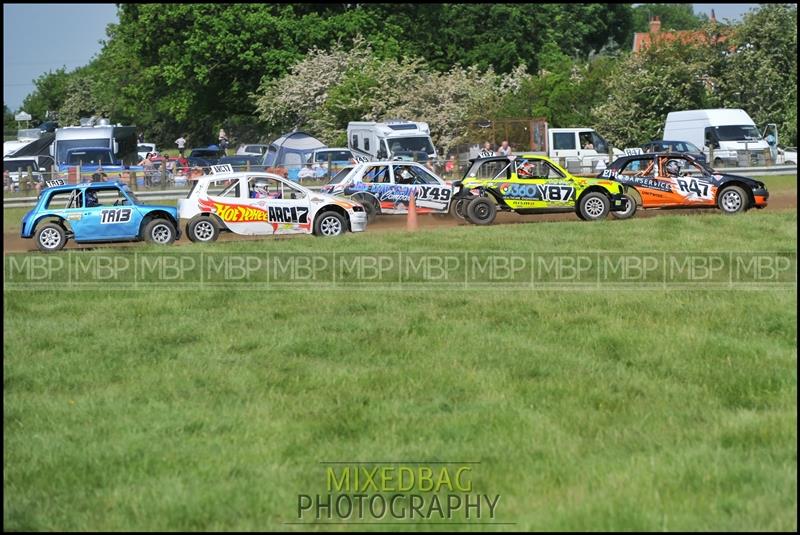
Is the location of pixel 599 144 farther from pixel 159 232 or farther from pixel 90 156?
pixel 159 232

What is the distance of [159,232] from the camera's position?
19703 millimetres

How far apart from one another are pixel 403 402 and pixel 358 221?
12526mm

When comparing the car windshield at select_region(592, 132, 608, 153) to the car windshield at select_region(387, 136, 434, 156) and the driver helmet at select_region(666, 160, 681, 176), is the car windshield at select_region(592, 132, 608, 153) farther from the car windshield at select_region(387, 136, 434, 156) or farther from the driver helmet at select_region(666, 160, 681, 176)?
the driver helmet at select_region(666, 160, 681, 176)

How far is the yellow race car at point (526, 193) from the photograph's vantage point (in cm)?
2195

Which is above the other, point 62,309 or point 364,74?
point 364,74

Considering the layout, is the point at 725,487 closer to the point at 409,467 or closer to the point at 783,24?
the point at 409,467

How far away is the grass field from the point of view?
19.9 ft

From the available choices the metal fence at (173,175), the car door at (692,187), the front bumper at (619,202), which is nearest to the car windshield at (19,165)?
the metal fence at (173,175)

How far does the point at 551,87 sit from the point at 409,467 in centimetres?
4105

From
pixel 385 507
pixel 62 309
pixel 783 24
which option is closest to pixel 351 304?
pixel 62 309

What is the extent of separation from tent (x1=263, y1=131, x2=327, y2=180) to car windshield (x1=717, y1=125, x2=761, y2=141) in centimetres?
1481

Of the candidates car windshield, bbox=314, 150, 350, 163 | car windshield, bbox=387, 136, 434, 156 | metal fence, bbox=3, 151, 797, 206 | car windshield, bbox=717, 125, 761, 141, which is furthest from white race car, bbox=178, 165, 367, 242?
car windshield, bbox=717, 125, 761, 141

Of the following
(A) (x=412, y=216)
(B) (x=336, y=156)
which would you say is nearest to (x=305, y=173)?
(B) (x=336, y=156)

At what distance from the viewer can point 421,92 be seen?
153 ft
